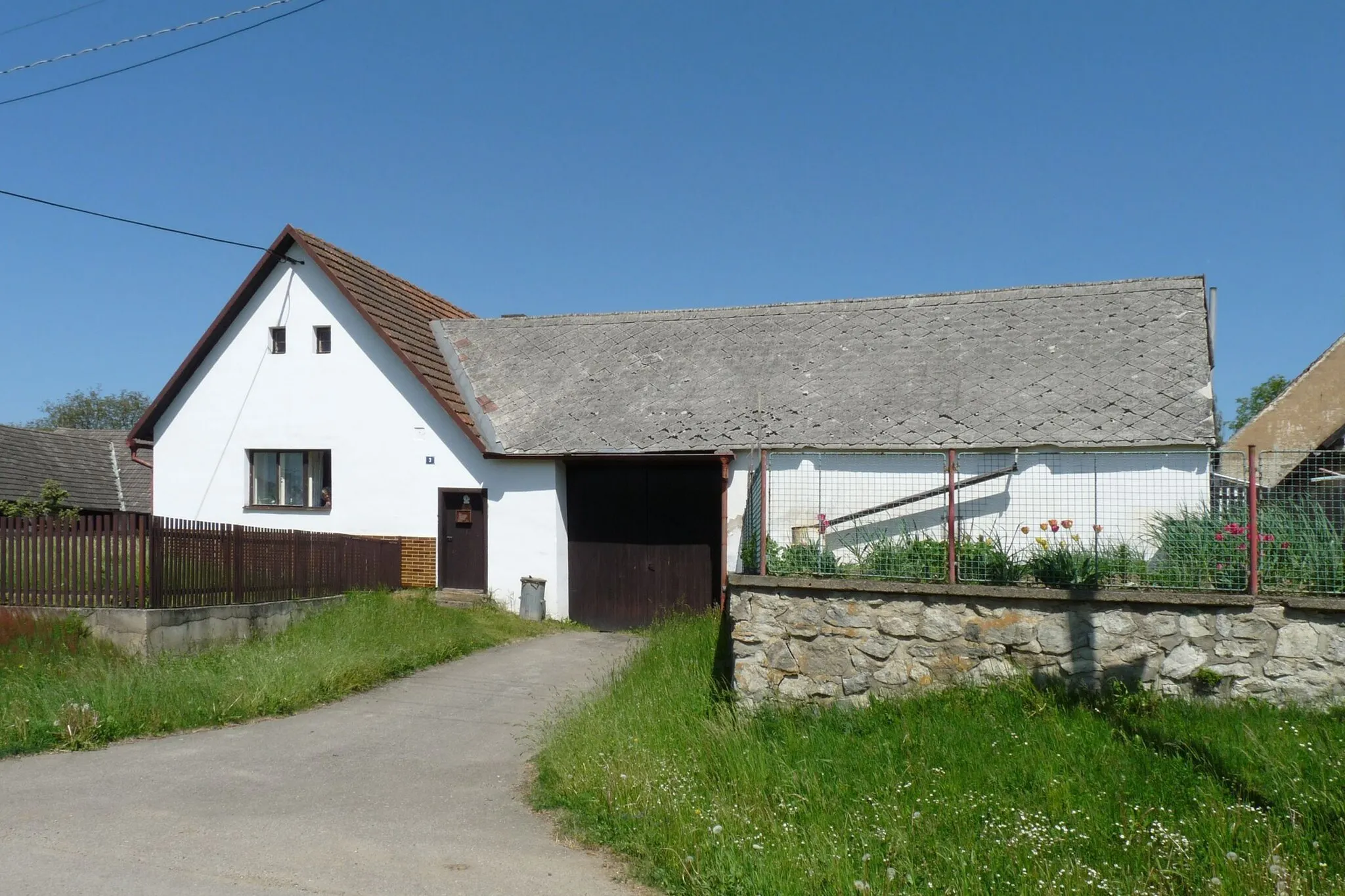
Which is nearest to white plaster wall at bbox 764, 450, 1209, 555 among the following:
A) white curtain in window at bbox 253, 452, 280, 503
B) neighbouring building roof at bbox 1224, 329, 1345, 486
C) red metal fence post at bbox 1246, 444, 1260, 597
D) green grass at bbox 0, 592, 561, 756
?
red metal fence post at bbox 1246, 444, 1260, 597

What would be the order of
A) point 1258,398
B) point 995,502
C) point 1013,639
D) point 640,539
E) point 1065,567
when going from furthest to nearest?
point 1258,398 < point 640,539 < point 995,502 < point 1065,567 < point 1013,639

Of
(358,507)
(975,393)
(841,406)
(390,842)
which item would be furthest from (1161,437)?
(358,507)

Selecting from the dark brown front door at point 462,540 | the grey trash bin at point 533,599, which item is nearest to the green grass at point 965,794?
the grey trash bin at point 533,599

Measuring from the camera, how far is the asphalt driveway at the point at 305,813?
19.7 ft

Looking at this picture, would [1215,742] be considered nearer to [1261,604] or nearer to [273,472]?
[1261,604]

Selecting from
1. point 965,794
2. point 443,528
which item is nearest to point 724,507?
point 443,528

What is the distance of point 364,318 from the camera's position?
18.9 meters

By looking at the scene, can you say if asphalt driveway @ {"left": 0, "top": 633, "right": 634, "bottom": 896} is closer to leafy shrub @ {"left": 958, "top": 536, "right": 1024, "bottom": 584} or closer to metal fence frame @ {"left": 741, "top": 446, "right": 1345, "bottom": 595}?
metal fence frame @ {"left": 741, "top": 446, "right": 1345, "bottom": 595}

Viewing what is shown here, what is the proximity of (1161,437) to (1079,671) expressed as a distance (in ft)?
24.1

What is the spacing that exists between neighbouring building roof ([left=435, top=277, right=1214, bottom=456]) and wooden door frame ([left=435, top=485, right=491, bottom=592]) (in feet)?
3.12

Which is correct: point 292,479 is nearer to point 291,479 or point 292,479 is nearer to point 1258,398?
point 291,479

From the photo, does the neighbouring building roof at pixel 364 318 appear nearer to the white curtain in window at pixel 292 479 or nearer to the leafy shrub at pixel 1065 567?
the white curtain in window at pixel 292 479

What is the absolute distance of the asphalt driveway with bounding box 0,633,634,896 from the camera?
5.99m

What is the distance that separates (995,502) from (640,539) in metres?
8.55
